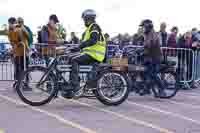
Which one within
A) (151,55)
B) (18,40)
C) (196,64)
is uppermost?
(18,40)

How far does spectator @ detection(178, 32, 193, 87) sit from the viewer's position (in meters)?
12.6

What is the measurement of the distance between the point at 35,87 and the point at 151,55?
9.92 feet

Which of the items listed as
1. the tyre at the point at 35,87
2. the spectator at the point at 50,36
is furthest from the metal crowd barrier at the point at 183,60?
the tyre at the point at 35,87

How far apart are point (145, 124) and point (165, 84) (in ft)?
11.0

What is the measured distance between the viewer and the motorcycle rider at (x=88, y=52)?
8750 millimetres

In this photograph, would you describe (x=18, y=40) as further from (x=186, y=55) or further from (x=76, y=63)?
(x=186, y=55)

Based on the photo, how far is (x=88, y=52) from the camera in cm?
881

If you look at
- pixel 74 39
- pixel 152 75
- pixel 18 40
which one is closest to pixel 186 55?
pixel 152 75

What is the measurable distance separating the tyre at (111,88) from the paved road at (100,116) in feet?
0.55

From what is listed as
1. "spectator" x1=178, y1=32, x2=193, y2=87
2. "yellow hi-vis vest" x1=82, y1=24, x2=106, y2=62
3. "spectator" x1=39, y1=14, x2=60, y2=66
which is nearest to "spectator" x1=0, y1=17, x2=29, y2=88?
"spectator" x1=39, y1=14, x2=60, y2=66

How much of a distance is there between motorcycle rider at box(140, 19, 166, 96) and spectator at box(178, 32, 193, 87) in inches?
85.9

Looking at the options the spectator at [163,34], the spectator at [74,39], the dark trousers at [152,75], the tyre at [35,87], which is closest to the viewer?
the tyre at [35,87]

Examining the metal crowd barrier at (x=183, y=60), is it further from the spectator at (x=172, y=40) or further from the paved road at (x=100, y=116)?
the paved road at (x=100, y=116)

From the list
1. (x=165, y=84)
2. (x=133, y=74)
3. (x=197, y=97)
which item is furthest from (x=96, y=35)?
(x=197, y=97)
